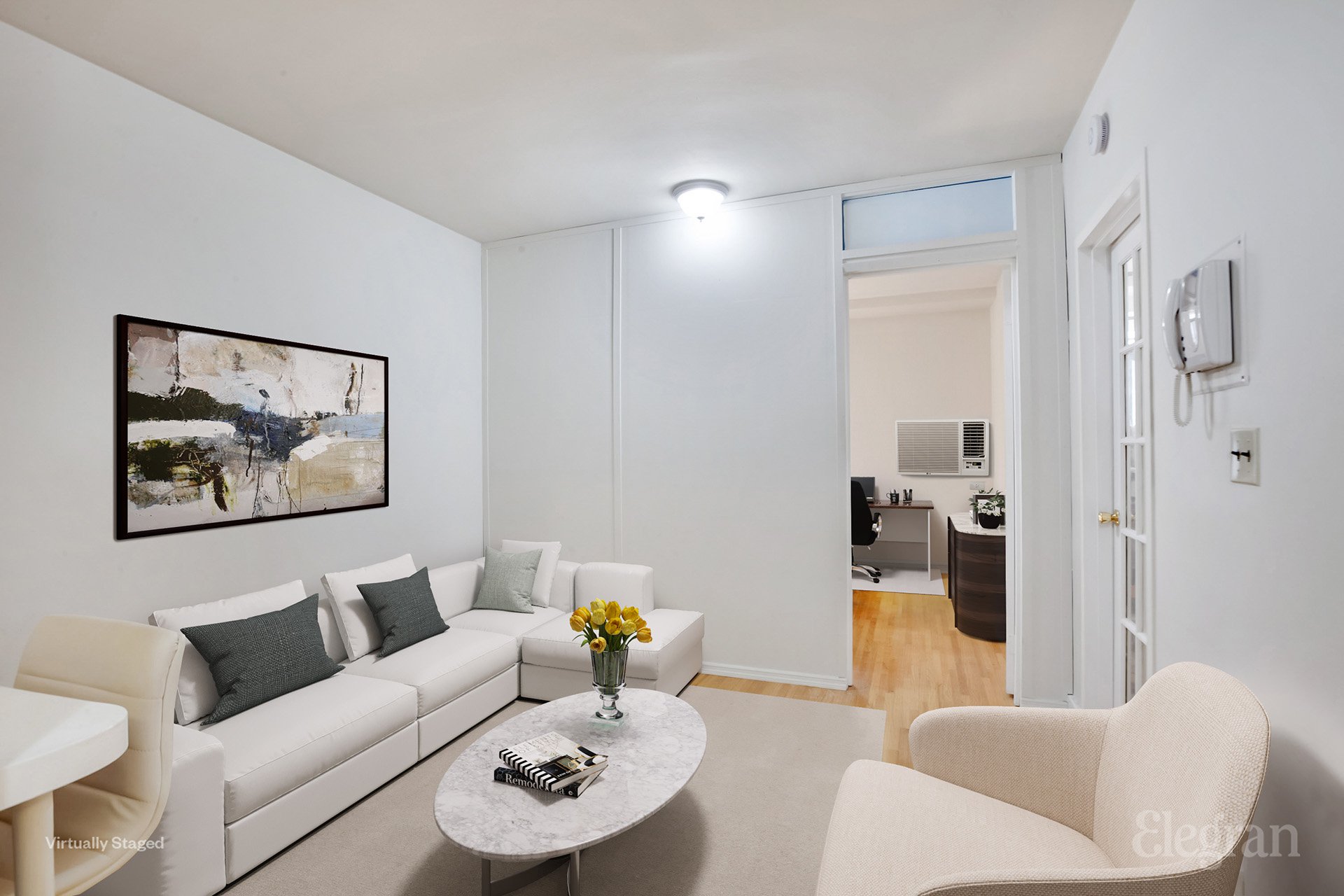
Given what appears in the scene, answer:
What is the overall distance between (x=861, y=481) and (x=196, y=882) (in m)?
6.35

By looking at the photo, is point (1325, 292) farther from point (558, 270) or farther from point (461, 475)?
point (461, 475)

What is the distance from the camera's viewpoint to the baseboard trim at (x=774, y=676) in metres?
3.67

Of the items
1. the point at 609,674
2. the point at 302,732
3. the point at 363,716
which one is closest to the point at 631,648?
the point at 609,674

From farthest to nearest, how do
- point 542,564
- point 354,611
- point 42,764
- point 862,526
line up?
point 862,526 < point 542,564 < point 354,611 < point 42,764

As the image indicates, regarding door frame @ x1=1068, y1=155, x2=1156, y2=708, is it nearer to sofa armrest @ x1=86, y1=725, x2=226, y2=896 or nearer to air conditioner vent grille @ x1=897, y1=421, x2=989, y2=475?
sofa armrest @ x1=86, y1=725, x2=226, y2=896

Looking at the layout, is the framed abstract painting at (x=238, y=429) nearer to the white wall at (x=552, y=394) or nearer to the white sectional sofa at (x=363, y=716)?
the white sectional sofa at (x=363, y=716)

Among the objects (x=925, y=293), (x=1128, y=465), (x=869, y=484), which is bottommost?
(x=869, y=484)

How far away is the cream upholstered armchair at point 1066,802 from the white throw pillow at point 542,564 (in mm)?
2453

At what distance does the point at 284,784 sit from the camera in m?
2.16

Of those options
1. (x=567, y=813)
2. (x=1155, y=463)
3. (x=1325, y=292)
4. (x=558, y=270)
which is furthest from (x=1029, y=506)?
(x=558, y=270)

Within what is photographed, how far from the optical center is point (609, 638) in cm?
228

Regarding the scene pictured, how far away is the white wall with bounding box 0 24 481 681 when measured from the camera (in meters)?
2.24

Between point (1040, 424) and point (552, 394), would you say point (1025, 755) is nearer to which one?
point (1040, 424)

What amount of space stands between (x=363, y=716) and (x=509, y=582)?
4.61 ft
